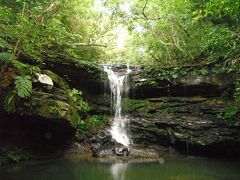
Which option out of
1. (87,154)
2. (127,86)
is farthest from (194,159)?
(127,86)

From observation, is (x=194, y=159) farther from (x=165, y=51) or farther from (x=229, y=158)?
(x=165, y=51)

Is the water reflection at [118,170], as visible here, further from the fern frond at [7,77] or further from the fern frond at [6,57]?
the fern frond at [6,57]

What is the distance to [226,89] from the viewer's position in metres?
11.8

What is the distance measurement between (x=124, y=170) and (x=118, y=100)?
6.01 metres

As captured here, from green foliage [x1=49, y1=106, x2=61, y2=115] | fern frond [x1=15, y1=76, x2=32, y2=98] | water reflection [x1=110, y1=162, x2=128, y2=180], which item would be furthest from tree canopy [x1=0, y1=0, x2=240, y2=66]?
water reflection [x1=110, y1=162, x2=128, y2=180]

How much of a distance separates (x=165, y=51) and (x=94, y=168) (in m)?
10.1

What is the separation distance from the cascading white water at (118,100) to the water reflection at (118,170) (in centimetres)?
291

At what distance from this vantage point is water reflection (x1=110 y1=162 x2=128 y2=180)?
290 inches

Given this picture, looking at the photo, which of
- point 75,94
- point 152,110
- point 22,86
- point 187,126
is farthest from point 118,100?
point 22,86

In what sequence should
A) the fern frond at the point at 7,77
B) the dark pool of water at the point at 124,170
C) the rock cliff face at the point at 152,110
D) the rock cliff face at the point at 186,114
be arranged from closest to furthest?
1. the dark pool of water at the point at 124,170
2. the fern frond at the point at 7,77
3. the rock cliff face at the point at 152,110
4. the rock cliff face at the point at 186,114

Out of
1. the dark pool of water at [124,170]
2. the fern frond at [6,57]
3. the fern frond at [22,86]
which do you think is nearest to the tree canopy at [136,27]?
the fern frond at [6,57]

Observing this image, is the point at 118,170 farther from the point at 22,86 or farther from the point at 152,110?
the point at 152,110

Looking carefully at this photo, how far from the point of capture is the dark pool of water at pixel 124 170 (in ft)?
24.1

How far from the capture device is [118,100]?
549 inches
